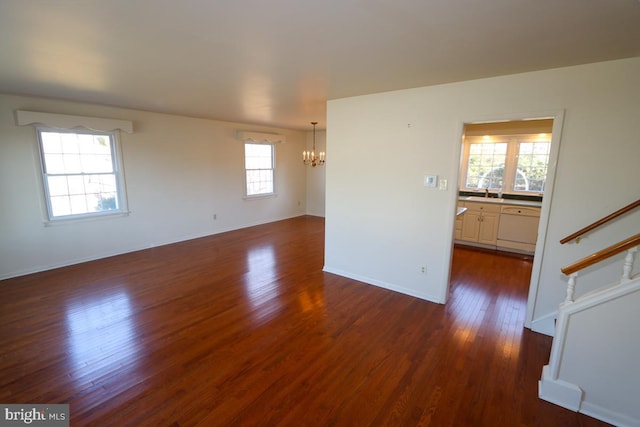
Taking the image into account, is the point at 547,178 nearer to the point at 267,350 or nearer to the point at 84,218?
the point at 267,350

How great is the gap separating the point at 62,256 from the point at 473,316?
5832 mm

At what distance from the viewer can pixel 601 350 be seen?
74.5 inches

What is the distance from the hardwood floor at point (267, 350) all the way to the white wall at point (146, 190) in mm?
546

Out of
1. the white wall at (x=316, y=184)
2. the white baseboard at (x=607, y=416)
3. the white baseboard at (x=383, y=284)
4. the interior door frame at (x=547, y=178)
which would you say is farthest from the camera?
the white wall at (x=316, y=184)

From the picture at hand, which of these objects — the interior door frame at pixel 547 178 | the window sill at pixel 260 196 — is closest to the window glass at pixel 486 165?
the interior door frame at pixel 547 178

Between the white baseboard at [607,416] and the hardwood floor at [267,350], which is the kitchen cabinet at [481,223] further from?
the white baseboard at [607,416]

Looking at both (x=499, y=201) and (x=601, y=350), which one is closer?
(x=601, y=350)

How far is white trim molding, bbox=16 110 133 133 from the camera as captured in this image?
12.6 ft

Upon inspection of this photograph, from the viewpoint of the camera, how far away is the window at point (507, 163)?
521cm

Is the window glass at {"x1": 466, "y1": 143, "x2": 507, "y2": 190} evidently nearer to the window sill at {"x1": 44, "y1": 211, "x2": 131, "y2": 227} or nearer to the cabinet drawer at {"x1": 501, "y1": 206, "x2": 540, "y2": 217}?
the cabinet drawer at {"x1": 501, "y1": 206, "x2": 540, "y2": 217}

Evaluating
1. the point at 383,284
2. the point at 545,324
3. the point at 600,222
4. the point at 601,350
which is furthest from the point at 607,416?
the point at 383,284

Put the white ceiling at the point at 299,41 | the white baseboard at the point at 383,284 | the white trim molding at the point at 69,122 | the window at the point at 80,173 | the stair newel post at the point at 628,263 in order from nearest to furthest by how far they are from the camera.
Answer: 1. the white ceiling at the point at 299,41
2. the stair newel post at the point at 628,263
3. the white baseboard at the point at 383,284
4. the white trim molding at the point at 69,122
5. the window at the point at 80,173

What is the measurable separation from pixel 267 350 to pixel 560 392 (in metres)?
2.22

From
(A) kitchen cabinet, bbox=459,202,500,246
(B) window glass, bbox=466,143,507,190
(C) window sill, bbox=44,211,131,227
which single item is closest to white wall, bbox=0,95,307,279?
(C) window sill, bbox=44,211,131,227
